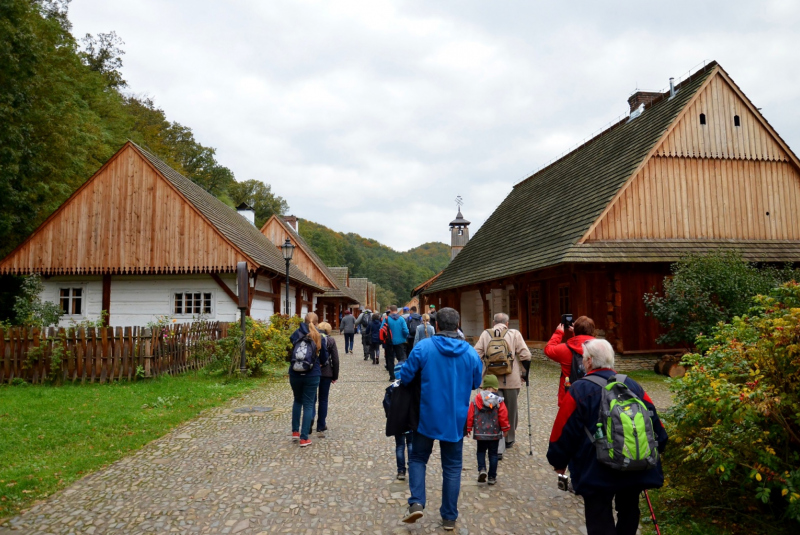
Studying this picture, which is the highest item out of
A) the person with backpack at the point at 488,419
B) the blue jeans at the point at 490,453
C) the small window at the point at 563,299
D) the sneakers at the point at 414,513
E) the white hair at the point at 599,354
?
the small window at the point at 563,299

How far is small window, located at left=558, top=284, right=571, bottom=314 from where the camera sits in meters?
16.0

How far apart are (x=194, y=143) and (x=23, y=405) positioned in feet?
142

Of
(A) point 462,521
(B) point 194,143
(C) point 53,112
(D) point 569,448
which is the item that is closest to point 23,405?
(A) point 462,521

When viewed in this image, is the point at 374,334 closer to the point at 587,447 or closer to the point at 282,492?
the point at 282,492

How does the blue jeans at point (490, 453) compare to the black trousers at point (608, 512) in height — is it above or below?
below

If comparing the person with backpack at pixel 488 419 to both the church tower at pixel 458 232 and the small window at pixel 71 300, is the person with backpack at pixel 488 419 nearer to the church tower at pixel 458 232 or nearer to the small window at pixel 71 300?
the small window at pixel 71 300

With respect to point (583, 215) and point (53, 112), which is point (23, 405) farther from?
point (53, 112)

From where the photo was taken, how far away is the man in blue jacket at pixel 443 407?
4.16m

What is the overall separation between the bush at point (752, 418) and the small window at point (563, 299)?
37.6ft

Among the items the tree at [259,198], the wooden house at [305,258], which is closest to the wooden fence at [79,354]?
the wooden house at [305,258]

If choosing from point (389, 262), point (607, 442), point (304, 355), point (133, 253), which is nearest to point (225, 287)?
point (133, 253)

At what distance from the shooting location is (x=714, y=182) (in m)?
15.4

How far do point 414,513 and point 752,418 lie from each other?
2.55 meters

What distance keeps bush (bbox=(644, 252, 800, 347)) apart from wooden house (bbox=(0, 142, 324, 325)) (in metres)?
12.6
